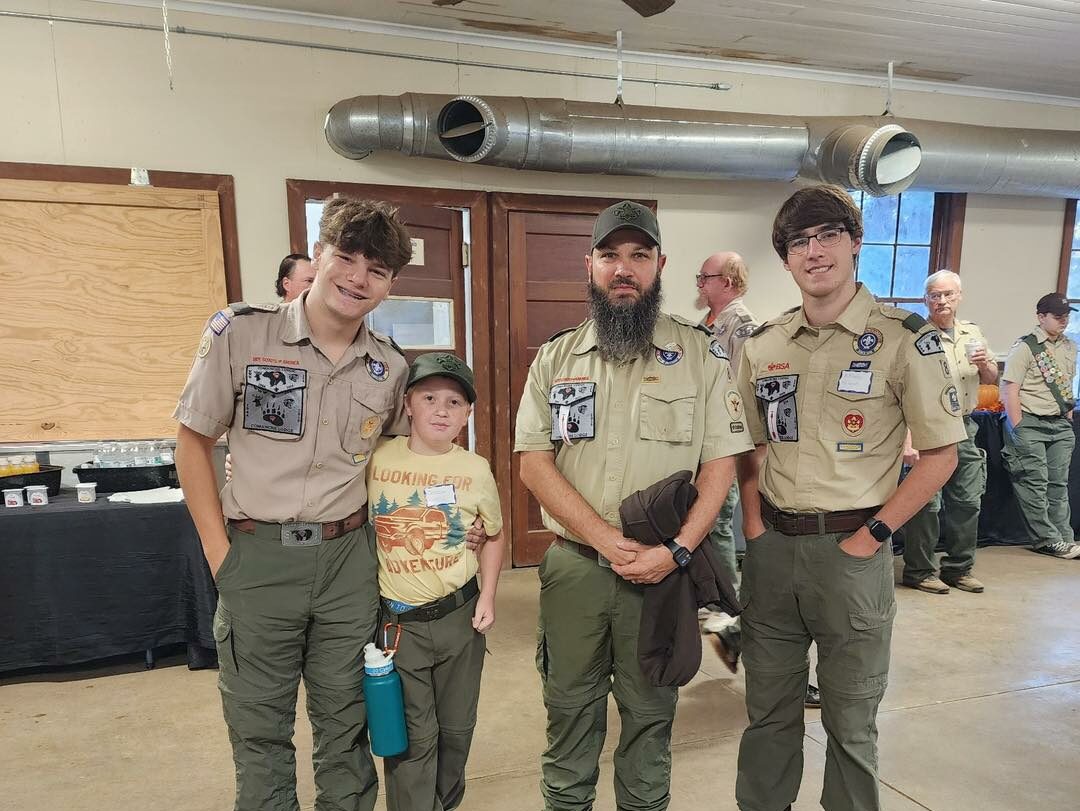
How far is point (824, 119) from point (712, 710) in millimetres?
3481

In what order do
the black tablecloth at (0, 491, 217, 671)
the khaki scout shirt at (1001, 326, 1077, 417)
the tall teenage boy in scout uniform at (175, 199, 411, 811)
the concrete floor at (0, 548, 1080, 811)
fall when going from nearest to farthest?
the tall teenage boy in scout uniform at (175, 199, 411, 811), the concrete floor at (0, 548, 1080, 811), the black tablecloth at (0, 491, 217, 671), the khaki scout shirt at (1001, 326, 1077, 417)

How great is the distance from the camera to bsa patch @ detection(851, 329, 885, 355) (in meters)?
1.75

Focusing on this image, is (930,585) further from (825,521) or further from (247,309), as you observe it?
(247,309)

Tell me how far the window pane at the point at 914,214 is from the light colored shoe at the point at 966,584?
A: 2.64 metres

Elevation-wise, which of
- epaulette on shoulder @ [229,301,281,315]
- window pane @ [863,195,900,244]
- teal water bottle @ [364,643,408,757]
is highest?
window pane @ [863,195,900,244]

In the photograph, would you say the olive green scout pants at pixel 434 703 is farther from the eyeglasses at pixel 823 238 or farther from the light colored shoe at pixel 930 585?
the light colored shoe at pixel 930 585

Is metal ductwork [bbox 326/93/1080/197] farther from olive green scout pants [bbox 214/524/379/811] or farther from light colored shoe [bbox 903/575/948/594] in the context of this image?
olive green scout pants [bbox 214/524/379/811]

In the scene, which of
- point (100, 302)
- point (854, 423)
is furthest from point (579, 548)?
point (100, 302)

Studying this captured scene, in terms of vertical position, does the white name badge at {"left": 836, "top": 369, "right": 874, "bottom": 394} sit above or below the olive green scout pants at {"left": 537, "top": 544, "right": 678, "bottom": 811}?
above

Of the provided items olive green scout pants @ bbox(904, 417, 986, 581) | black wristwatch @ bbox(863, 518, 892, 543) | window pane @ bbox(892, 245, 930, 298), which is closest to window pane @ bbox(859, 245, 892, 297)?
window pane @ bbox(892, 245, 930, 298)

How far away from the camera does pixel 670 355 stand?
1.76 m

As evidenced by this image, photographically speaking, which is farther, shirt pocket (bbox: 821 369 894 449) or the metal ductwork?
the metal ductwork

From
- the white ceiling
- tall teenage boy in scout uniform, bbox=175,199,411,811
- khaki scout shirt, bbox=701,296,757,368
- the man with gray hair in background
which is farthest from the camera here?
the man with gray hair in background

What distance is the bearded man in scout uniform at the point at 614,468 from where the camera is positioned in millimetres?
1702
